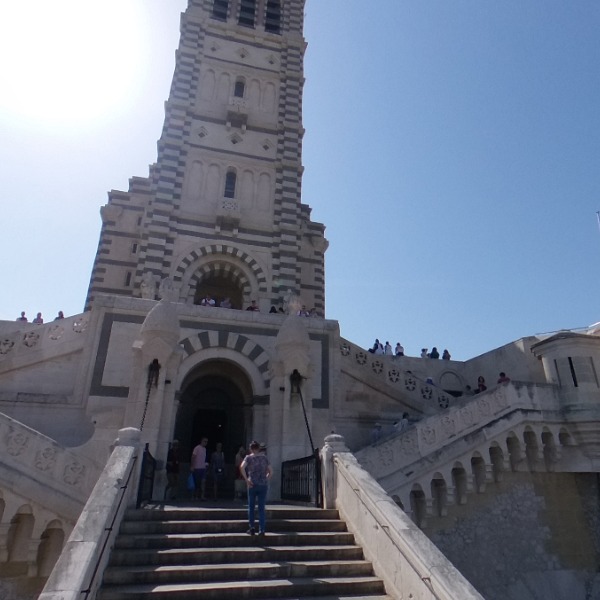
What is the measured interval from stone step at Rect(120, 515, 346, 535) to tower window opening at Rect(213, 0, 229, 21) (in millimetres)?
30206

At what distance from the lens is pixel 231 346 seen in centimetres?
1511

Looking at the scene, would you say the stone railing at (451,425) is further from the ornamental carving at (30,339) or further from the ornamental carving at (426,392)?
the ornamental carving at (30,339)

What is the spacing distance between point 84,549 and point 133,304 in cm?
1045

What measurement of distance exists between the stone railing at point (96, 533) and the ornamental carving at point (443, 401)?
1176 centimetres

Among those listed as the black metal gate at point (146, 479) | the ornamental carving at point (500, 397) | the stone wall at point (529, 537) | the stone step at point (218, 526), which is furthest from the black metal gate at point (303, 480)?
the ornamental carving at point (500, 397)

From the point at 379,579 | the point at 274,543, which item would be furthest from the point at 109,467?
the point at 379,579

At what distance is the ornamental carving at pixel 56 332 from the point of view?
581 inches

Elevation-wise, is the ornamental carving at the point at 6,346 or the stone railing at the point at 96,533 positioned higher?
the ornamental carving at the point at 6,346

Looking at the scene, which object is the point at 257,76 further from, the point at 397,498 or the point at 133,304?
Result: the point at 397,498

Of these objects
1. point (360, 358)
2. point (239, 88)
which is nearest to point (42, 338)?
point (360, 358)

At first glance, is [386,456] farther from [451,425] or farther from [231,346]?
[231,346]

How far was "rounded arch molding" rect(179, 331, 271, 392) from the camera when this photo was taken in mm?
14850

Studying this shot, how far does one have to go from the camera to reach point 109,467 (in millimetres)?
8000

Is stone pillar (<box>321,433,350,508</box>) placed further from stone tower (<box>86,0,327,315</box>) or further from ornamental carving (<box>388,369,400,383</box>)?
stone tower (<box>86,0,327,315</box>)
